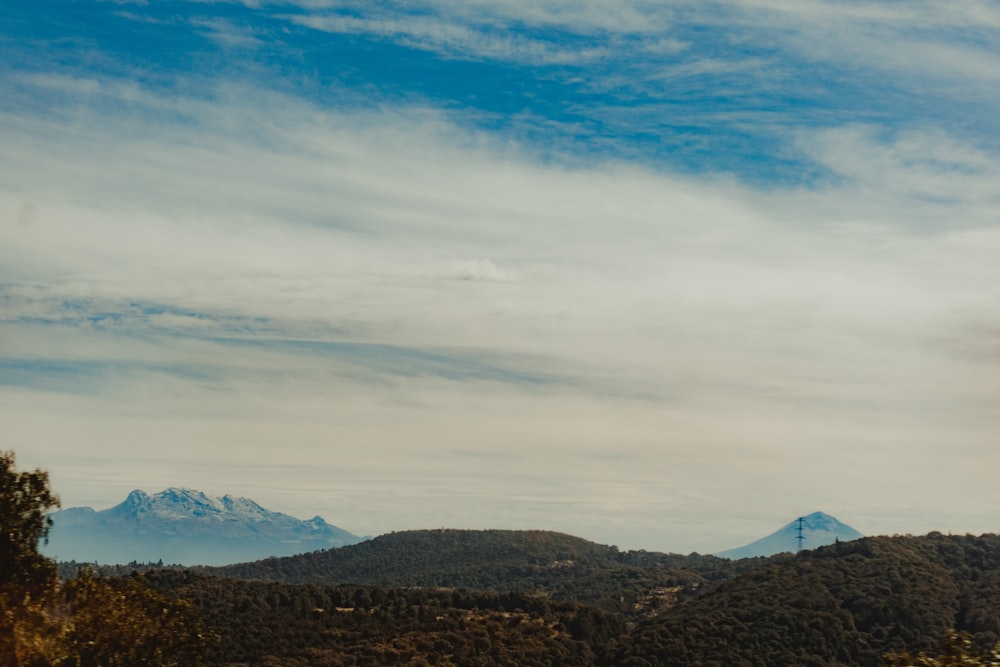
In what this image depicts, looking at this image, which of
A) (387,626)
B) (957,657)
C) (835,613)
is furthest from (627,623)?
(957,657)

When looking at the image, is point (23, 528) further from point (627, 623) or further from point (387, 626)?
point (627, 623)

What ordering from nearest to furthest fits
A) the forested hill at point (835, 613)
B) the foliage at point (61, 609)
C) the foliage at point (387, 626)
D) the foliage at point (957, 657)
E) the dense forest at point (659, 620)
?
the foliage at point (957, 657), the foliage at point (61, 609), the foliage at point (387, 626), the dense forest at point (659, 620), the forested hill at point (835, 613)

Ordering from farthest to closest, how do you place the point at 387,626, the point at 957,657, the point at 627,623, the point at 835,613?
1. the point at 627,623
2. the point at 835,613
3. the point at 387,626
4. the point at 957,657

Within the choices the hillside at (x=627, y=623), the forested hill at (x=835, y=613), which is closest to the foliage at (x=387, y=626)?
the hillside at (x=627, y=623)

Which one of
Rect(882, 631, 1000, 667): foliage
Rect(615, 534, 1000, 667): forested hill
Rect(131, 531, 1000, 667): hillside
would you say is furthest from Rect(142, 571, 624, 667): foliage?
Rect(882, 631, 1000, 667): foliage

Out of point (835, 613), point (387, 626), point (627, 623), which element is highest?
point (835, 613)

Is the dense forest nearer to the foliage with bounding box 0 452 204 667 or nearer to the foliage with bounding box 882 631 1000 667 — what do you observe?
the foliage with bounding box 0 452 204 667

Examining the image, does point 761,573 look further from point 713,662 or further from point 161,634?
point 161,634

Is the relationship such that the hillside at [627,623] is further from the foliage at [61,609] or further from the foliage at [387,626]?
the foliage at [61,609]

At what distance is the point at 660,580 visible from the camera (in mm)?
198125

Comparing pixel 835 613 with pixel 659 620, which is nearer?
pixel 835 613

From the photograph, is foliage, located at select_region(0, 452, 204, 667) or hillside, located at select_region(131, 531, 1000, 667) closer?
foliage, located at select_region(0, 452, 204, 667)

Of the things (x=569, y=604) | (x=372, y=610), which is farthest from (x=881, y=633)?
(x=372, y=610)

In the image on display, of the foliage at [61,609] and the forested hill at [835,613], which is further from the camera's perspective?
the forested hill at [835,613]
